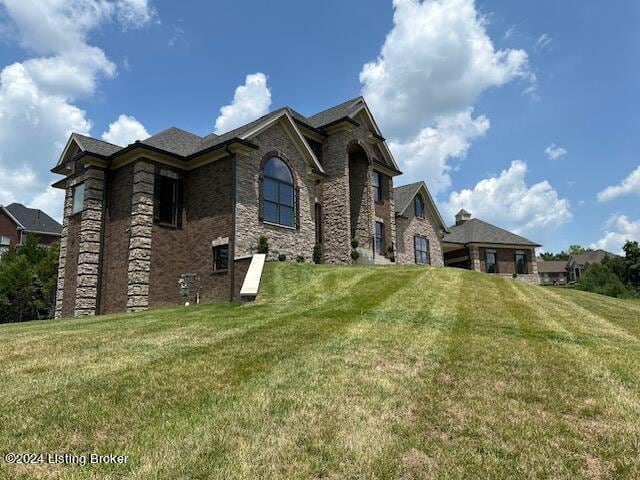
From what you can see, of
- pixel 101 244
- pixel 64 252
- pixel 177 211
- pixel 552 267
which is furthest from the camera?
pixel 552 267

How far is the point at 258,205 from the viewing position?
1986 cm

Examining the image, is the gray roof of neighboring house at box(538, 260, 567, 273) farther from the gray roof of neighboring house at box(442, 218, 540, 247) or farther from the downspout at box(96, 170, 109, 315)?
the downspout at box(96, 170, 109, 315)

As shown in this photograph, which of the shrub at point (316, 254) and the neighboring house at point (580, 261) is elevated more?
the neighboring house at point (580, 261)

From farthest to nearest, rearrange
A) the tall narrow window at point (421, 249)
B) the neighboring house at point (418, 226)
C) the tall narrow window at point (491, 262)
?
the tall narrow window at point (491, 262) → the tall narrow window at point (421, 249) → the neighboring house at point (418, 226)

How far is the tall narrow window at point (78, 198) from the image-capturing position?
20828 millimetres

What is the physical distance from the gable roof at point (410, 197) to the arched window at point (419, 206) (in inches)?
22.6

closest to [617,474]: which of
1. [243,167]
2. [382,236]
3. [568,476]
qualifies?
[568,476]

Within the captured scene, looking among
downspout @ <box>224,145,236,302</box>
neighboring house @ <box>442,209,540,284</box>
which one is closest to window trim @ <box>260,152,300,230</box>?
downspout @ <box>224,145,236,302</box>

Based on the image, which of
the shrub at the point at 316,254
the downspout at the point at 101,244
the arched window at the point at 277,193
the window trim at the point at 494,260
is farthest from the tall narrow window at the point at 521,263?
the downspout at the point at 101,244

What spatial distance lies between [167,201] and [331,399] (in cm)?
1672

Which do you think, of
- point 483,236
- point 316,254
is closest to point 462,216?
point 483,236

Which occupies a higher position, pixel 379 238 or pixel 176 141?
pixel 176 141

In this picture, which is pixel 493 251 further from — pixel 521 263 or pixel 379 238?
pixel 379 238

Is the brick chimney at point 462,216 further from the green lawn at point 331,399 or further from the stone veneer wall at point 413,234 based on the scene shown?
the green lawn at point 331,399
